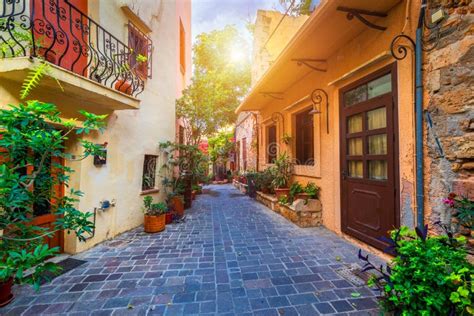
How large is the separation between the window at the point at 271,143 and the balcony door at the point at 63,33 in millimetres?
6066

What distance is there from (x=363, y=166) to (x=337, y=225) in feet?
4.48

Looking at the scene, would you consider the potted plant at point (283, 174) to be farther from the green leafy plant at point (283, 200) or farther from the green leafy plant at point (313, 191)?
the green leafy plant at point (313, 191)

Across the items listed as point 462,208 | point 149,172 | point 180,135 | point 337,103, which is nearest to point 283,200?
point 337,103

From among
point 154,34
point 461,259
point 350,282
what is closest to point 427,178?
point 461,259

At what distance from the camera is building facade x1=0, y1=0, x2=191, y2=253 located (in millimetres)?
2797

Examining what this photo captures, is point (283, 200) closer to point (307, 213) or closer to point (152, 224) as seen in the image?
point (307, 213)

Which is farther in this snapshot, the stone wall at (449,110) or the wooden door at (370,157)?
the wooden door at (370,157)

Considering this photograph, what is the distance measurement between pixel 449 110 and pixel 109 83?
522cm

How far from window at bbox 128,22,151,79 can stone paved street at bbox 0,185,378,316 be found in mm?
3661

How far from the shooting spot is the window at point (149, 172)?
5332 mm

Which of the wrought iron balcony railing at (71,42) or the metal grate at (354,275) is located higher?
the wrought iron balcony railing at (71,42)

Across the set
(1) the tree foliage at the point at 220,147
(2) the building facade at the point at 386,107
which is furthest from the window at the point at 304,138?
(1) the tree foliage at the point at 220,147

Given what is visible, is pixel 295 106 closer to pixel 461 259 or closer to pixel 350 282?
pixel 350 282

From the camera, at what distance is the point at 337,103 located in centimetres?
430
